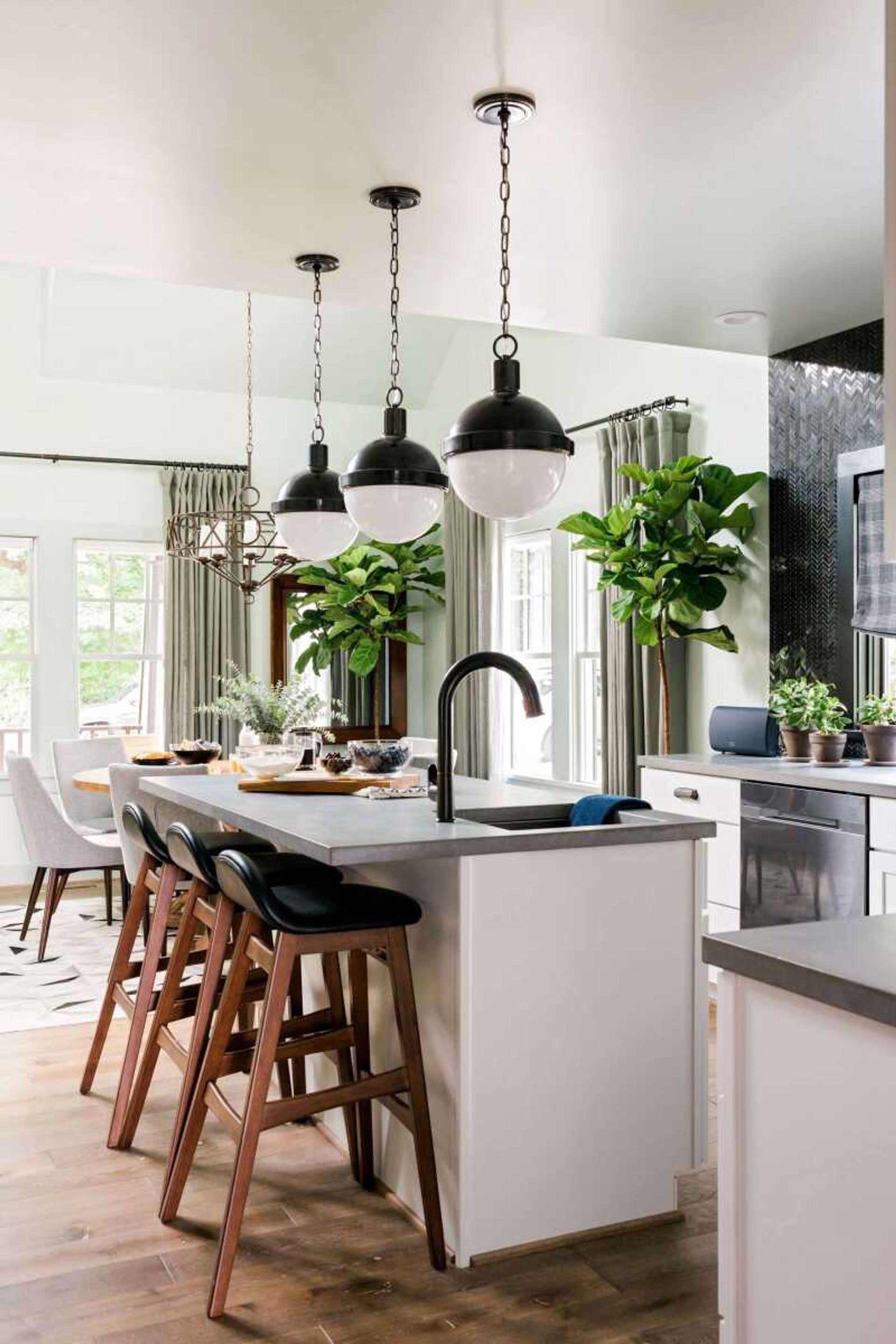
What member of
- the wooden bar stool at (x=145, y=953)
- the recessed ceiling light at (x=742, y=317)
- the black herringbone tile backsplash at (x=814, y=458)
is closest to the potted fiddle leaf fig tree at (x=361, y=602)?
the black herringbone tile backsplash at (x=814, y=458)

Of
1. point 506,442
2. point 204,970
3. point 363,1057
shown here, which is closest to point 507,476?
point 506,442

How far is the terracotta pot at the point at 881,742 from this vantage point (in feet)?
13.6

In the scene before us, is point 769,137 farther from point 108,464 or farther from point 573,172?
point 108,464

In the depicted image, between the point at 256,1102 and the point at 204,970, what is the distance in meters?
0.78

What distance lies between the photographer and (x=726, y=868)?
439 cm

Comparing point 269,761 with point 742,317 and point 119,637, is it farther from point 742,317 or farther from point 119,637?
point 119,637

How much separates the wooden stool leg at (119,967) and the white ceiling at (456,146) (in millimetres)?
→ 1874

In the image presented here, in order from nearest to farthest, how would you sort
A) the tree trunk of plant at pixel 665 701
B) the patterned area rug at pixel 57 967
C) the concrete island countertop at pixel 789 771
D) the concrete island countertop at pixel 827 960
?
the concrete island countertop at pixel 827 960, the concrete island countertop at pixel 789 771, the patterned area rug at pixel 57 967, the tree trunk of plant at pixel 665 701

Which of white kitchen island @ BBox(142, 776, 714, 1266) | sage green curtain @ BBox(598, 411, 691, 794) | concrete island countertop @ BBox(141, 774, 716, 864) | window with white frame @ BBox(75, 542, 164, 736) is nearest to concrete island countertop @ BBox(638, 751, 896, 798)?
sage green curtain @ BBox(598, 411, 691, 794)

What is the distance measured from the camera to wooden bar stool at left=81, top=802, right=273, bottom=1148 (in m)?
3.20

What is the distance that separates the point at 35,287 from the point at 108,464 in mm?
1073

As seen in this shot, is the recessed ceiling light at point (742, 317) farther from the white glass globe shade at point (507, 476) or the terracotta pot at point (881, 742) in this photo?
the white glass globe shade at point (507, 476)

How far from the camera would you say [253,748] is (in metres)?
3.80

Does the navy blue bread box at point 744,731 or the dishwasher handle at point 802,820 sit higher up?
the navy blue bread box at point 744,731
